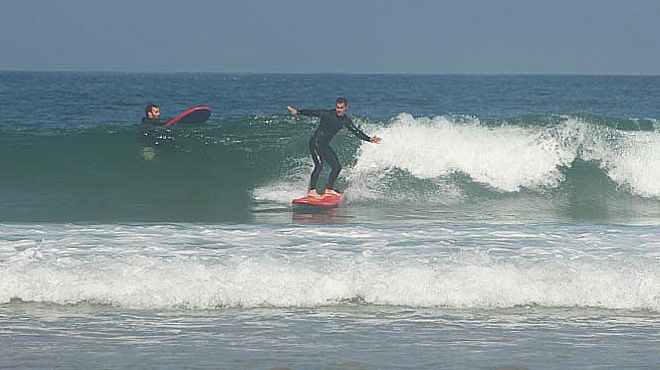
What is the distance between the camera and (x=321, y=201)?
567 inches

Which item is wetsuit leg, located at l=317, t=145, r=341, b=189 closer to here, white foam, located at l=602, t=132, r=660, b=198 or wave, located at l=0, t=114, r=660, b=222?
wave, located at l=0, t=114, r=660, b=222

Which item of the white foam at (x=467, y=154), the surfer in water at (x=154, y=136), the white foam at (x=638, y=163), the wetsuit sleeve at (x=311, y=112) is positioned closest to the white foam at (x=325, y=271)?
the wetsuit sleeve at (x=311, y=112)

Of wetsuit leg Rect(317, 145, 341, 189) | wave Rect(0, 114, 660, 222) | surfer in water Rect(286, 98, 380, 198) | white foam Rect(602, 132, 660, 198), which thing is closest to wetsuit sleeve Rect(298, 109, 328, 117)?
surfer in water Rect(286, 98, 380, 198)

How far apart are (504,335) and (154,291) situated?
9.82ft

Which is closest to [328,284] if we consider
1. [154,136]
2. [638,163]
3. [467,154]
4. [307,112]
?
[307,112]

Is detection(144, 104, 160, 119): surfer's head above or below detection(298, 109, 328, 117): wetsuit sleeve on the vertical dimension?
above

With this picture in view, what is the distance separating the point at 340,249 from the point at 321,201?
166 inches

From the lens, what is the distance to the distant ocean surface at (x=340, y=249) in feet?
24.4

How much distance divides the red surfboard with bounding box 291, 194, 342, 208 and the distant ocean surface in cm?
19

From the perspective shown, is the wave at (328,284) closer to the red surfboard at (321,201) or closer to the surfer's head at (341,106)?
the red surfboard at (321,201)

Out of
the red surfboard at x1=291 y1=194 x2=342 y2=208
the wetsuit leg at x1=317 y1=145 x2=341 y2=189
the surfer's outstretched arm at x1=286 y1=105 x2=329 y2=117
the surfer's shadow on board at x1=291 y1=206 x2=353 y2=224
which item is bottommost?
the surfer's shadow on board at x1=291 y1=206 x2=353 y2=224

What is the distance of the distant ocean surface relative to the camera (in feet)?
24.4

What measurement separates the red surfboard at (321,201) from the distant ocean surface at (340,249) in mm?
194

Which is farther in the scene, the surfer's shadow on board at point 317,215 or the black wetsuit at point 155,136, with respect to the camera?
the black wetsuit at point 155,136
